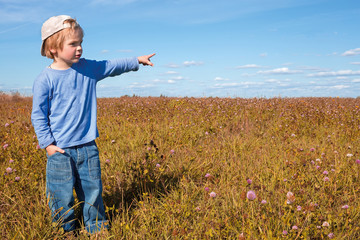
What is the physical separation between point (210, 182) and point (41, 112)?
2360mm

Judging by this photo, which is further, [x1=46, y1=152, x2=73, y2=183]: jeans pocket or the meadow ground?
[x1=46, y1=152, x2=73, y2=183]: jeans pocket

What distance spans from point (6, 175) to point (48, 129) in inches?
63.5

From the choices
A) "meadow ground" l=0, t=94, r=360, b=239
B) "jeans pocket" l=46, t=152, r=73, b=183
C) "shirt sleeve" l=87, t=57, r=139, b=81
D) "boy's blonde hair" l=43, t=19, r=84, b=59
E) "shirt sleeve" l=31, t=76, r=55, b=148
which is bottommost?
"meadow ground" l=0, t=94, r=360, b=239

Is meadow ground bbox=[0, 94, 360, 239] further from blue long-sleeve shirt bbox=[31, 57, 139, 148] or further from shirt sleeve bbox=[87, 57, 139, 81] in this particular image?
shirt sleeve bbox=[87, 57, 139, 81]

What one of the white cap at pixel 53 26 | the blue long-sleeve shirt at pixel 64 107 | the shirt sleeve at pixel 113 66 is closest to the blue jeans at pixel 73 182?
the blue long-sleeve shirt at pixel 64 107

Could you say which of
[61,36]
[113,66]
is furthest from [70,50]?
[113,66]

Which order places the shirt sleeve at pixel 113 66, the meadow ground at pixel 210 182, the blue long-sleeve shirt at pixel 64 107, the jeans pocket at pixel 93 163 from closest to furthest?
1. the meadow ground at pixel 210 182
2. the blue long-sleeve shirt at pixel 64 107
3. the jeans pocket at pixel 93 163
4. the shirt sleeve at pixel 113 66

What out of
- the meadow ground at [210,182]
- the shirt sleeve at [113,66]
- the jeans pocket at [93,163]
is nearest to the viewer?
the meadow ground at [210,182]

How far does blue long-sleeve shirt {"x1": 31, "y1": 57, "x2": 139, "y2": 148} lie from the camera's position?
3.02 metres

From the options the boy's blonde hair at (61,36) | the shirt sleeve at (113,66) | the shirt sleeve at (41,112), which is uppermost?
the boy's blonde hair at (61,36)

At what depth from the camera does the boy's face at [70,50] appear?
9.85 ft

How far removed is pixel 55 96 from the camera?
10.2ft

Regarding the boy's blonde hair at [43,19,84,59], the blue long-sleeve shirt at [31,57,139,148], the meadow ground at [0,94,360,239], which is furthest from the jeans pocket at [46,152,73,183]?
the boy's blonde hair at [43,19,84,59]

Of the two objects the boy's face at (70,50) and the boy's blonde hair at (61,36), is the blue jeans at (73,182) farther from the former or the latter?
the boy's blonde hair at (61,36)
